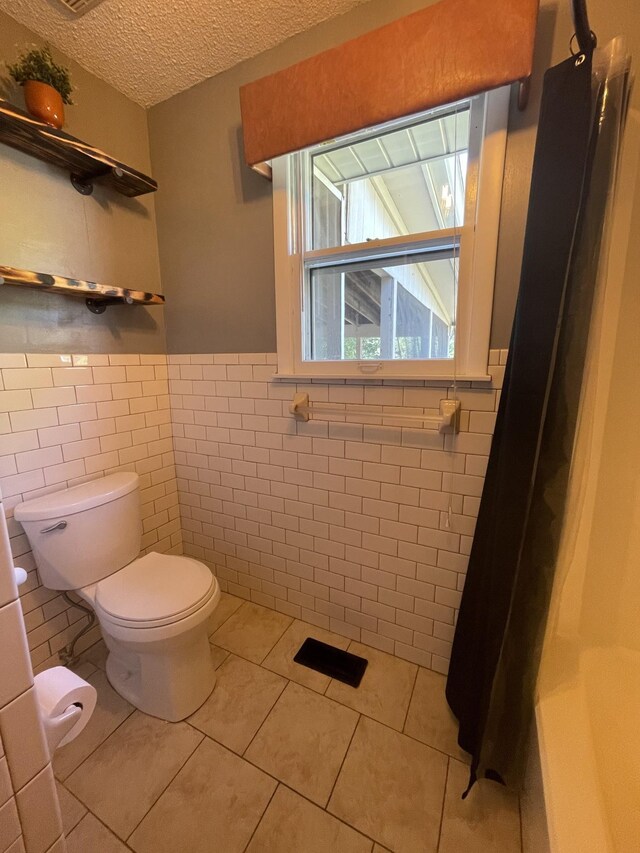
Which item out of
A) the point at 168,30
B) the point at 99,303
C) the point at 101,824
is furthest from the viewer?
the point at 99,303

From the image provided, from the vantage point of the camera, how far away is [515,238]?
1.12 meters

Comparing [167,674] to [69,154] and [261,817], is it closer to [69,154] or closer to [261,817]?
[261,817]

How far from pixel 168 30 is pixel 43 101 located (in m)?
0.52

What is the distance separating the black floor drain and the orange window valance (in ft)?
6.69

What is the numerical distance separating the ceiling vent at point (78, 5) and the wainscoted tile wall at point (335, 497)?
3.95 ft

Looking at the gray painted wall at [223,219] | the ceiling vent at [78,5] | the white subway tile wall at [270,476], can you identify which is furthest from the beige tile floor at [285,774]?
the ceiling vent at [78,5]

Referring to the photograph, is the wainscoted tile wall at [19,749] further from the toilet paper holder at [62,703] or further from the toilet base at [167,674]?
the toilet base at [167,674]

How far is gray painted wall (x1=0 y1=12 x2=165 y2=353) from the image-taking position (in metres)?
1.25

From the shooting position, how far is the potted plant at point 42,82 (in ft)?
3.76

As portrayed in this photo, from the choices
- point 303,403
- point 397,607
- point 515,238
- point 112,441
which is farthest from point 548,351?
point 112,441

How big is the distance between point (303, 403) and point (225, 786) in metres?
1.32

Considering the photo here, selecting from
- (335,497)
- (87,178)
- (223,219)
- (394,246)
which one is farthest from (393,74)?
(335,497)

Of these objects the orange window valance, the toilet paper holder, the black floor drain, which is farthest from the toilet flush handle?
the orange window valance

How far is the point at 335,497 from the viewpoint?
1.56m
